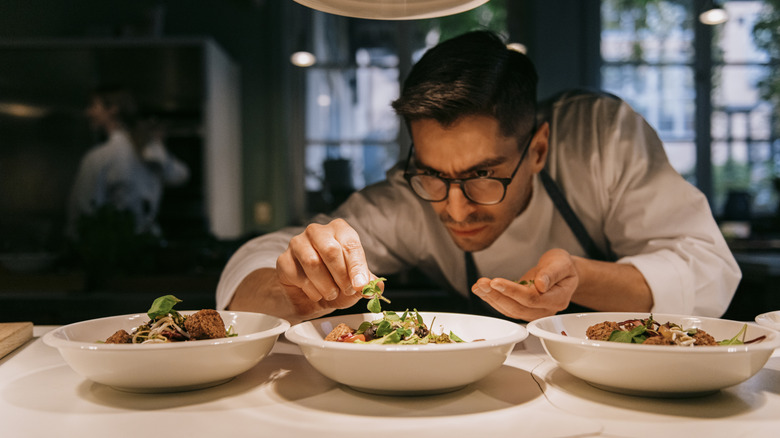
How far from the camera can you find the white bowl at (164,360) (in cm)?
68

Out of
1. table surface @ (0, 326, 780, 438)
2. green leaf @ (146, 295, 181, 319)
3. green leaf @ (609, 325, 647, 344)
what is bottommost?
table surface @ (0, 326, 780, 438)

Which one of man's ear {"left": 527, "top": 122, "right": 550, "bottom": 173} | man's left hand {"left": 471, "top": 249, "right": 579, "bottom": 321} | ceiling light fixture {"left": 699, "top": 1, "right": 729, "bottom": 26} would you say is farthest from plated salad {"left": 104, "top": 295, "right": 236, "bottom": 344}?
ceiling light fixture {"left": 699, "top": 1, "right": 729, "bottom": 26}

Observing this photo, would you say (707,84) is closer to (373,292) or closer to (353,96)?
(353,96)

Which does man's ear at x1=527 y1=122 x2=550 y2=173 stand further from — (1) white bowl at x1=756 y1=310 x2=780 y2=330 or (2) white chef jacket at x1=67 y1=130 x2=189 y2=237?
(2) white chef jacket at x1=67 y1=130 x2=189 y2=237

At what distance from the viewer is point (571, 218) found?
186 centimetres

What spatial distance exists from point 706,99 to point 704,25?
31 centimetres

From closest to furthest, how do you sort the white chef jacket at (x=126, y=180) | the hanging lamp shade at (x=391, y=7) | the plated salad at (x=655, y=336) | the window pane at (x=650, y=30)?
the plated salad at (x=655, y=336), the hanging lamp shade at (x=391, y=7), the window pane at (x=650, y=30), the white chef jacket at (x=126, y=180)

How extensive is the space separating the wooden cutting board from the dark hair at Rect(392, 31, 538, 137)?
1.01m

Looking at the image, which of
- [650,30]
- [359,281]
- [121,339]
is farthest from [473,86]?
[650,30]

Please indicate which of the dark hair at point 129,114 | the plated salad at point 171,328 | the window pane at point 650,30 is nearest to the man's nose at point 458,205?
the plated salad at point 171,328

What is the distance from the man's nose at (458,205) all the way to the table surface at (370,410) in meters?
0.76

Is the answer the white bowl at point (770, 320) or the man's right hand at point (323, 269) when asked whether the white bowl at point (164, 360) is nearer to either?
the man's right hand at point (323, 269)

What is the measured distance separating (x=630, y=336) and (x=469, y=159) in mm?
859

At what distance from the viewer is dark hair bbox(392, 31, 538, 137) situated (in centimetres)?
150
